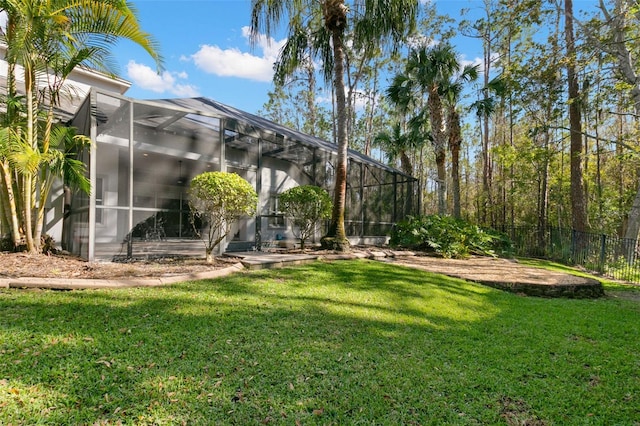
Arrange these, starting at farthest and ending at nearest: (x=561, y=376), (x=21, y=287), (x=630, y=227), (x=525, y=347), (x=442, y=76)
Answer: (x=442, y=76), (x=630, y=227), (x=21, y=287), (x=525, y=347), (x=561, y=376)

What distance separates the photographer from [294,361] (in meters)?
2.71

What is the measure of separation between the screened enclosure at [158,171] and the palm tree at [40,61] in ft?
1.70

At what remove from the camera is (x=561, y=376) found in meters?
2.86

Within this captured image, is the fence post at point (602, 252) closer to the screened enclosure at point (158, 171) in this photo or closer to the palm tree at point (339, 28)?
the palm tree at point (339, 28)

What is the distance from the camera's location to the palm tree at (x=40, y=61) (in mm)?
4566

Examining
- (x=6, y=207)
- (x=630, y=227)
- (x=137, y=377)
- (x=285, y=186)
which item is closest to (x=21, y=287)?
(x=6, y=207)

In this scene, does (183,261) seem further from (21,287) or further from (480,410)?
(480,410)

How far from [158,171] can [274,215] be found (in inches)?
134

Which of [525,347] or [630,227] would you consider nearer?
[525,347]

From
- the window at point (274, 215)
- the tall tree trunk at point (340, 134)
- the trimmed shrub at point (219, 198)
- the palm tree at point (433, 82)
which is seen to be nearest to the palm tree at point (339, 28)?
the tall tree trunk at point (340, 134)

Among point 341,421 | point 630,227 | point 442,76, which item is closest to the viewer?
point 341,421

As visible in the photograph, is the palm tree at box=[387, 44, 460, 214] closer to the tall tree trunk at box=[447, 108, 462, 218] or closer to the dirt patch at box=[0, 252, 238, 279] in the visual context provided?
the tall tree trunk at box=[447, 108, 462, 218]

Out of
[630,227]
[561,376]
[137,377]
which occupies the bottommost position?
[561,376]

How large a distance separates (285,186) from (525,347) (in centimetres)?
785
